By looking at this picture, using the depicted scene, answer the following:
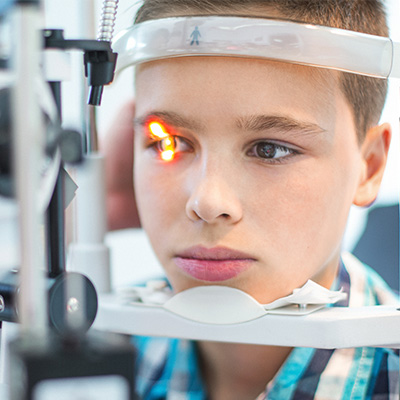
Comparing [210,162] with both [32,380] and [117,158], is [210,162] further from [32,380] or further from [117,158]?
[117,158]

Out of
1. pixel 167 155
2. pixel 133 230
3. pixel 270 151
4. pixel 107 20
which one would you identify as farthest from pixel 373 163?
pixel 133 230

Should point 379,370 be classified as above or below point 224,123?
below

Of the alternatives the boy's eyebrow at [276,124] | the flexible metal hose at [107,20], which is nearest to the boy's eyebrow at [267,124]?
the boy's eyebrow at [276,124]

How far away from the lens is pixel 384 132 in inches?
34.7

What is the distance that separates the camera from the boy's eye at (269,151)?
0.77m

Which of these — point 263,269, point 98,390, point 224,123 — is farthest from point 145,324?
point 98,390

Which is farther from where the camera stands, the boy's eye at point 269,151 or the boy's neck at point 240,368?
the boy's neck at point 240,368

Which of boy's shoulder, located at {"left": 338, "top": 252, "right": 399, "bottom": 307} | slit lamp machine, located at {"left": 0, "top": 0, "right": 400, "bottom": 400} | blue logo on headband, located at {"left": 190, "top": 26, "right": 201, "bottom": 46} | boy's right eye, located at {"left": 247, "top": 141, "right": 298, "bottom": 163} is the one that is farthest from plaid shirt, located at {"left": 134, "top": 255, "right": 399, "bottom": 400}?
blue logo on headband, located at {"left": 190, "top": 26, "right": 201, "bottom": 46}

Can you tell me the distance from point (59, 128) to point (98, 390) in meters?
0.20

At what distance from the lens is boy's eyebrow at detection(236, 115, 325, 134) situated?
2.44 ft

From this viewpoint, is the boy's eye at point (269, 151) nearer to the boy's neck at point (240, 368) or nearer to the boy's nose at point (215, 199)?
the boy's nose at point (215, 199)

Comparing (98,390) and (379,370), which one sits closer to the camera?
(98,390)

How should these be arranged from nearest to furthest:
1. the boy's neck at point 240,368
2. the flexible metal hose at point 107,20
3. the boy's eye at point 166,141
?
the flexible metal hose at point 107,20, the boy's eye at point 166,141, the boy's neck at point 240,368

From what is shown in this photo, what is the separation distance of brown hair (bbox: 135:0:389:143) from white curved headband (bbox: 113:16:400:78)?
0.11 feet
